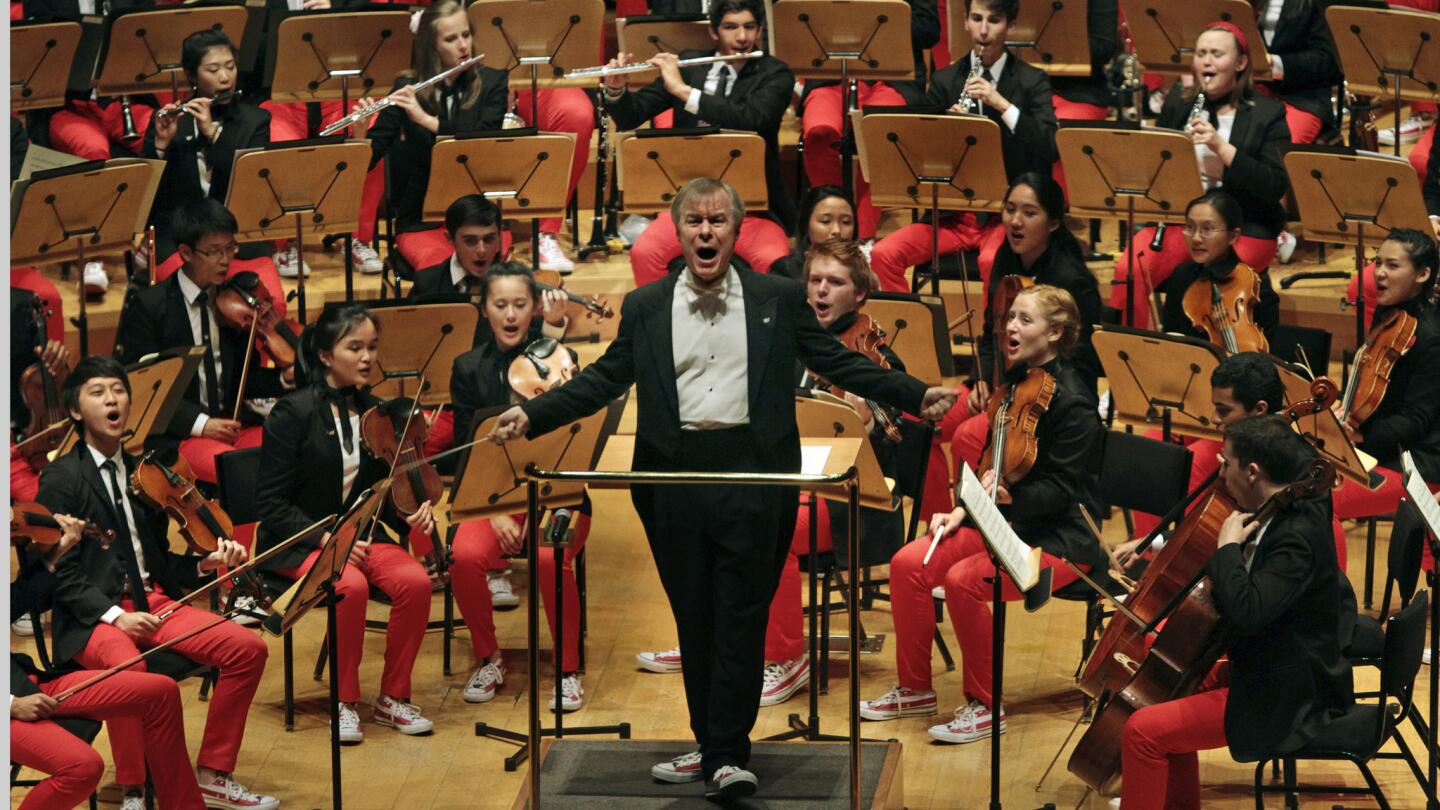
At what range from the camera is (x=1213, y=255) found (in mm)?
6488

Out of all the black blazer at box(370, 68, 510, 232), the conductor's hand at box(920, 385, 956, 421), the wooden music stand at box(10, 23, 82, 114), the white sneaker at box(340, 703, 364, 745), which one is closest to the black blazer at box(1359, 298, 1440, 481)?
the conductor's hand at box(920, 385, 956, 421)

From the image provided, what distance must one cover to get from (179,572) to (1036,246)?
2794mm

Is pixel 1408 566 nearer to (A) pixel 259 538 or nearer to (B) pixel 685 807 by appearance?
(B) pixel 685 807

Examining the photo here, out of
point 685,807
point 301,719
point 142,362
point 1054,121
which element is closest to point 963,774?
point 685,807

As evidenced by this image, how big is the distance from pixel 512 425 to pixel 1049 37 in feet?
12.9

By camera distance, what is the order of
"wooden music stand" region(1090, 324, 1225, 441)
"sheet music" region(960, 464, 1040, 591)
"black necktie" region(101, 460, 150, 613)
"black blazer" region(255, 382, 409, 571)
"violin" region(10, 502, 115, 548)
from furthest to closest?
"wooden music stand" region(1090, 324, 1225, 441), "black blazer" region(255, 382, 409, 571), "black necktie" region(101, 460, 150, 613), "violin" region(10, 502, 115, 548), "sheet music" region(960, 464, 1040, 591)

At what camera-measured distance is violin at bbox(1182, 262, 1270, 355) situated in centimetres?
632

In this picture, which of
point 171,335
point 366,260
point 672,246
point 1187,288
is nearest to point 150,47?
point 366,260

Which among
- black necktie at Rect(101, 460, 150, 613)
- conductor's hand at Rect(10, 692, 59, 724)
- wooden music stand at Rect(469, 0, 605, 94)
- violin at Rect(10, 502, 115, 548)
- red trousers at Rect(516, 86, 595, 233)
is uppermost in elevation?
wooden music stand at Rect(469, 0, 605, 94)

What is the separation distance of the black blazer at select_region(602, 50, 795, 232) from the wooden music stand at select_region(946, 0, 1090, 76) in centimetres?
79

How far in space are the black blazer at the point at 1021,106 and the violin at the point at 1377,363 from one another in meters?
1.67

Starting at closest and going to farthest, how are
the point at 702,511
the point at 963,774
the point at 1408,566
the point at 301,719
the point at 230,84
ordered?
1. the point at 702,511
2. the point at 1408,566
3. the point at 963,774
4. the point at 301,719
5. the point at 230,84

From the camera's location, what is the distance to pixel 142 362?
5633 mm

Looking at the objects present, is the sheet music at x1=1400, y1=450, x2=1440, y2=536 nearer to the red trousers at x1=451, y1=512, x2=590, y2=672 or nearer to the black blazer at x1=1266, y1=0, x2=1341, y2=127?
the red trousers at x1=451, y1=512, x2=590, y2=672
